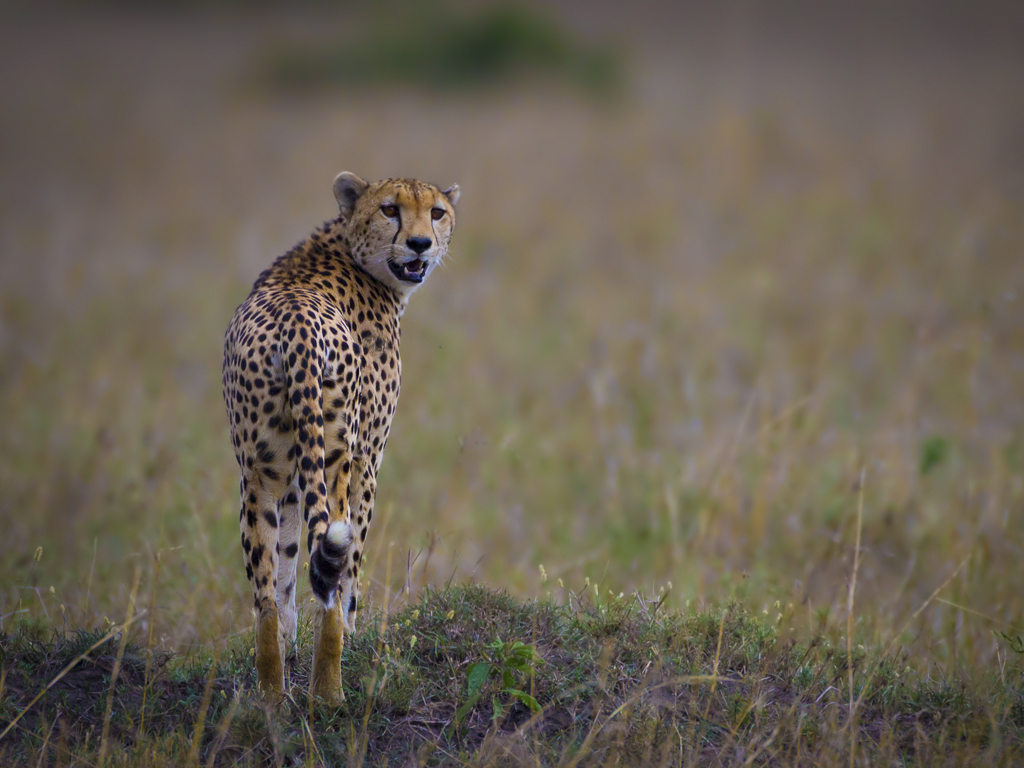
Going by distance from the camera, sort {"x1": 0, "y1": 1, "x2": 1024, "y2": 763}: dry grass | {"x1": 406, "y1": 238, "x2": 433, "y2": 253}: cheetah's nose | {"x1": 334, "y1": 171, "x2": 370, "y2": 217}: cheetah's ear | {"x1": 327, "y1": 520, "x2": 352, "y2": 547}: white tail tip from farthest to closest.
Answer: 1. {"x1": 0, "y1": 1, "x2": 1024, "y2": 763}: dry grass
2. {"x1": 334, "y1": 171, "x2": 370, "y2": 217}: cheetah's ear
3. {"x1": 406, "y1": 238, "x2": 433, "y2": 253}: cheetah's nose
4. {"x1": 327, "y1": 520, "x2": 352, "y2": 547}: white tail tip

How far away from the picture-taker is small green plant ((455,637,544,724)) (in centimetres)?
272

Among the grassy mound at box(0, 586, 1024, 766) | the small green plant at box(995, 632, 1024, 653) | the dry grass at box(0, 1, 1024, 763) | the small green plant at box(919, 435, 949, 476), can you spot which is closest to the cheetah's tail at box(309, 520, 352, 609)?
the grassy mound at box(0, 586, 1024, 766)

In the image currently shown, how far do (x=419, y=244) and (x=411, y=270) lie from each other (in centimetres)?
10

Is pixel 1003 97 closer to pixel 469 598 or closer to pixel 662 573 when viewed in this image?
pixel 662 573

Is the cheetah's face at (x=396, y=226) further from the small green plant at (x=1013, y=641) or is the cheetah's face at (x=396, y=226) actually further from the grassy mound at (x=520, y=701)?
the small green plant at (x=1013, y=641)

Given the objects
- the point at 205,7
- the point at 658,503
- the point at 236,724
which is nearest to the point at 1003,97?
the point at 658,503

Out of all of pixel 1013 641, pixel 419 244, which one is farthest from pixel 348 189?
pixel 1013 641

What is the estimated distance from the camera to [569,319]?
27.1 feet

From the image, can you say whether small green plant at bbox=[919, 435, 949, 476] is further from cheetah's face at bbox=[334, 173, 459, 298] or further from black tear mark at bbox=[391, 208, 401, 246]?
black tear mark at bbox=[391, 208, 401, 246]

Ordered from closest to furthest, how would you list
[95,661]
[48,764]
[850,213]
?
[48,764] → [95,661] → [850,213]

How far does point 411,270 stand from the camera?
3.29 m

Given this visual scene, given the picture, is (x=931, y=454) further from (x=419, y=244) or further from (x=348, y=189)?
(x=348, y=189)

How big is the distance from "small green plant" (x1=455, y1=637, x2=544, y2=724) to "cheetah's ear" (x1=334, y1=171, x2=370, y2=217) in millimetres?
1593

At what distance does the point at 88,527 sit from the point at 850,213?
829 cm
